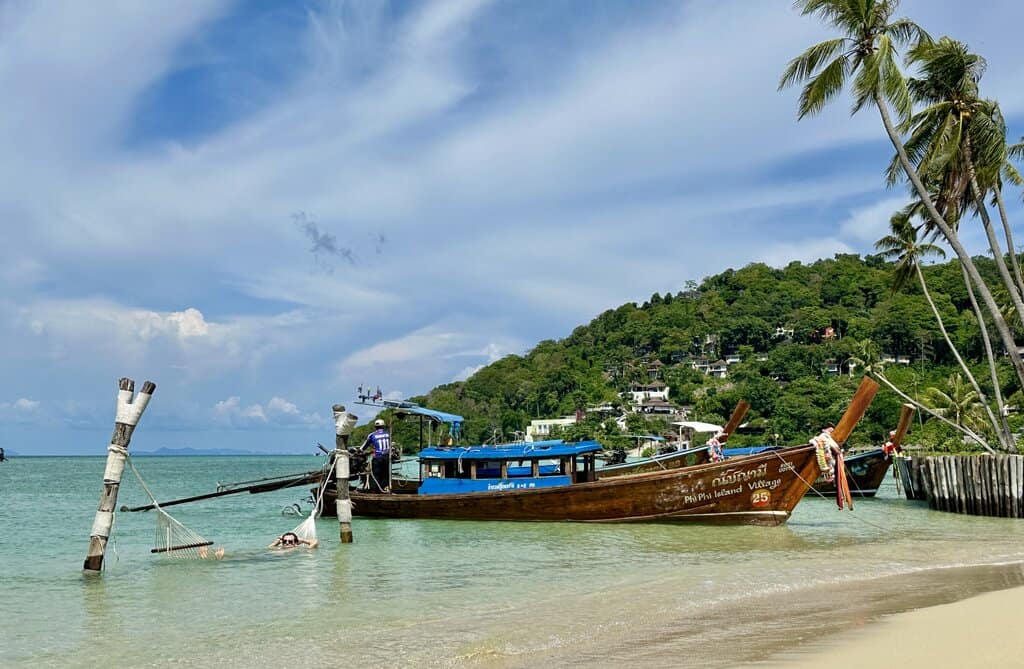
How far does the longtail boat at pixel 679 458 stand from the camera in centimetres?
2280

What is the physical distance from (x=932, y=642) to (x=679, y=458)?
67.6 ft

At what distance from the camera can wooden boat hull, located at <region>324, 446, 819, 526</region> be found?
18031 millimetres

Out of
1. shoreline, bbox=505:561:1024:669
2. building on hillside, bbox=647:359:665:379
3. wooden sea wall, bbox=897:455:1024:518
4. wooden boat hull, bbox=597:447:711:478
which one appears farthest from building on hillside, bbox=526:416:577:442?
shoreline, bbox=505:561:1024:669

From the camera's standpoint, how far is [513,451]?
69.6ft

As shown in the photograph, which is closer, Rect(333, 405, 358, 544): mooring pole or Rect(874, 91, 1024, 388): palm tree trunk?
Rect(333, 405, 358, 544): mooring pole

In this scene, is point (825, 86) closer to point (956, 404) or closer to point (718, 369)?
point (956, 404)

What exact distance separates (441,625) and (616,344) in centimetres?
12330

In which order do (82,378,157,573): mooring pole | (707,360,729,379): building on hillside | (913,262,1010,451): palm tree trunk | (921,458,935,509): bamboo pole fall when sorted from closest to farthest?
(82,378,157,573): mooring pole, (921,458,935,509): bamboo pole, (913,262,1010,451): palm tree trunk, (707,360,729,379): building on hillside

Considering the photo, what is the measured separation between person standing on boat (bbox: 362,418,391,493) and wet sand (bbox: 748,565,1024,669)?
1580cm

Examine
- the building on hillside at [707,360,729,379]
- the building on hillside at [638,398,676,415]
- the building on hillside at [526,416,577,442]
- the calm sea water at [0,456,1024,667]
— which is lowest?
the calm sea water at [0,456,1024,667]

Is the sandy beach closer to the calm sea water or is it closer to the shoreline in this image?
the shoreline

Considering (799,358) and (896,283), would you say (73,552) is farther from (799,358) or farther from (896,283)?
(799,358)

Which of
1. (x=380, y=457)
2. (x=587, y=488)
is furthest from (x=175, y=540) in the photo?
(x=587, y=488)

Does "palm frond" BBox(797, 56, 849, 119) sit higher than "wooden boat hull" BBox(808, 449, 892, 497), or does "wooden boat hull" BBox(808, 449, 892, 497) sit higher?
"palm frond" BBox(797, 56, 849, 119)
